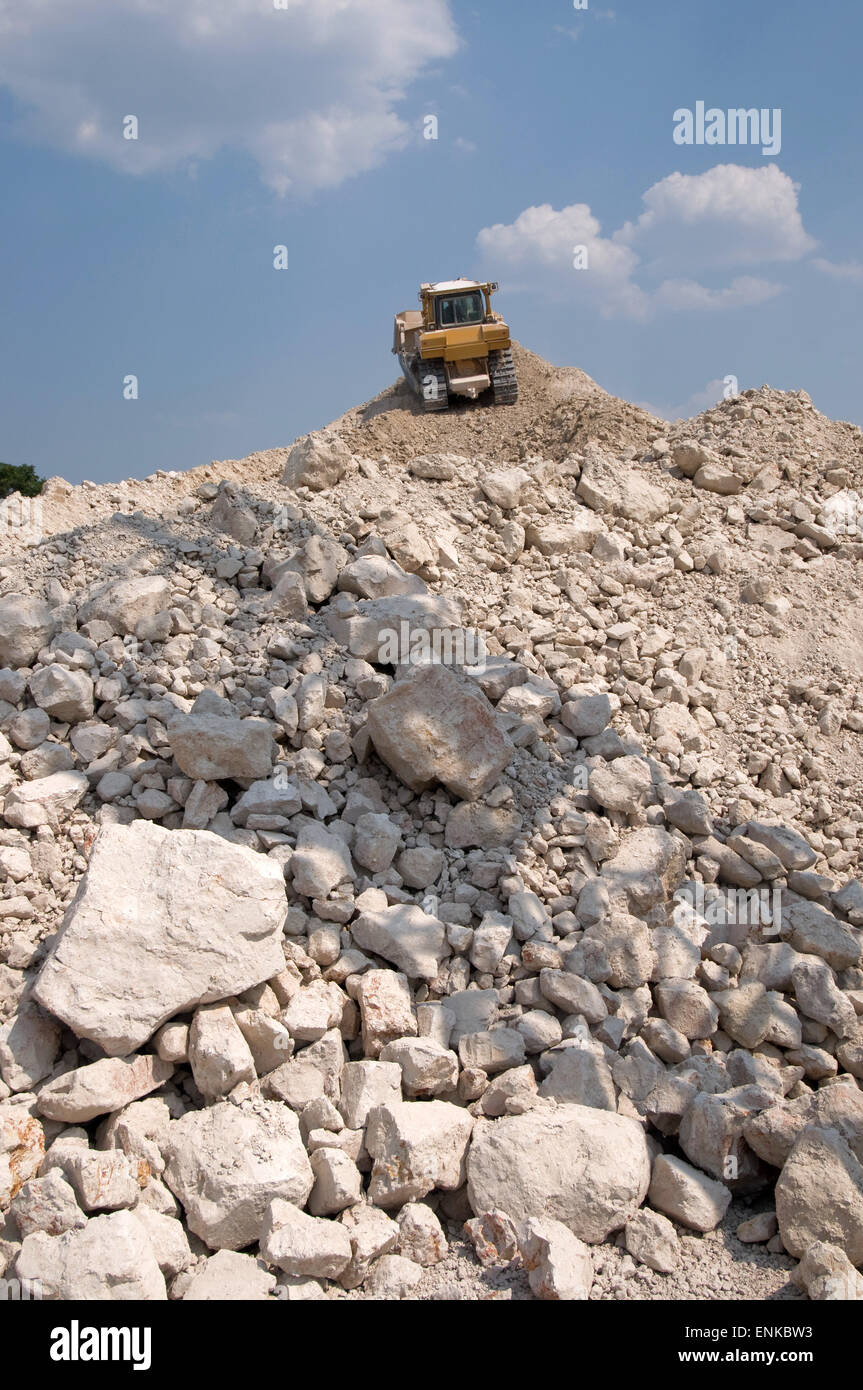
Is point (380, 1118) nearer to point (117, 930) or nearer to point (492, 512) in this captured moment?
point (117, 930)

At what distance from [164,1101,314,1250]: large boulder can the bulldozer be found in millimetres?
10059

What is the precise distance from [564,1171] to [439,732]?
2.23m

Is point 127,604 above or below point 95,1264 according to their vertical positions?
above

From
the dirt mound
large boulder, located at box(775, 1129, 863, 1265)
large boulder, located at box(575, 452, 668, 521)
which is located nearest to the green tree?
the dirt mound

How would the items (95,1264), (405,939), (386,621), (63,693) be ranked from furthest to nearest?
(386,621), (63,693), (405,939), (95,1264)

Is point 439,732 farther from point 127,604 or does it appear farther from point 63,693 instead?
point 127,604

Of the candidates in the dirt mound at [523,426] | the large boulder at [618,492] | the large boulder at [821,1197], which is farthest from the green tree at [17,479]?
the large boulder at [821,1197]

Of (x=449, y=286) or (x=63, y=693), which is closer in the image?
(x=63, y=693)

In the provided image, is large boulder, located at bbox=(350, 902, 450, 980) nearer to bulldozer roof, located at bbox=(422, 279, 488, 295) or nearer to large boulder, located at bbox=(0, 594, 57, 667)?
large boulder, located at bbox=(0, 594, 57, 667)

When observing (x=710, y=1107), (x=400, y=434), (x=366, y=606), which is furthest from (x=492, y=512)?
(x=710, y=1107)

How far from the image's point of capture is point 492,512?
7910mm

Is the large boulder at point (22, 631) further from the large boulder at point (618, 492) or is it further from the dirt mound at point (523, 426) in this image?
the dirt mound at point (523, 426)

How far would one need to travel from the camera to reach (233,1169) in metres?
3.38

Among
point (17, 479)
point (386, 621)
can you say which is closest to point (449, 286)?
point (386, 621)
